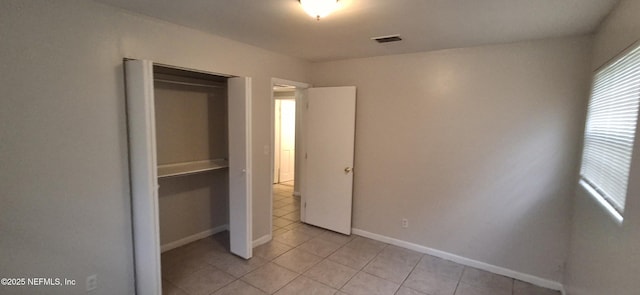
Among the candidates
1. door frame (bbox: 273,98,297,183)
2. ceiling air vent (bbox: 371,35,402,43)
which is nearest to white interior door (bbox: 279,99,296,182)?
door frame (bbox: 273,98,297,183)

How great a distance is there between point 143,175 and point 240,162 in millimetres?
958

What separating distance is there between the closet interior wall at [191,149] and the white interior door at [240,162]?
1.53 feet

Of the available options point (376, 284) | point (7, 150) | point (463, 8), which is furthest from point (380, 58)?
point (7, 150)

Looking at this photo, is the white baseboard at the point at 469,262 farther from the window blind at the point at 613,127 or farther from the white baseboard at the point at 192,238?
the white baseboard at the point at 192,238

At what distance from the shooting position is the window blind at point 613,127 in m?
1.52

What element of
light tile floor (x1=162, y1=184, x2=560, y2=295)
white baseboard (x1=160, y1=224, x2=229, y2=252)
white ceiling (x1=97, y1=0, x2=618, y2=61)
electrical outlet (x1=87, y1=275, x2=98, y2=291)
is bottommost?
light tile floor (x1=162, y1=184, x2=560, y2=295)

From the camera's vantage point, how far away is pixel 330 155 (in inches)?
154

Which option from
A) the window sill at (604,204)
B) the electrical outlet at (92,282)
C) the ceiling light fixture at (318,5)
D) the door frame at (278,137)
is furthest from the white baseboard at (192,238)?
the window sill at (604,204)

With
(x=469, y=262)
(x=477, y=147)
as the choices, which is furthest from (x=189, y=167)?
(x=469, y=262)

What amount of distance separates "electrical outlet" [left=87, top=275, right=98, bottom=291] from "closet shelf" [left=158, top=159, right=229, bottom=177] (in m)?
0.97

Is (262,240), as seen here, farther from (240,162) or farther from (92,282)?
(92,282)

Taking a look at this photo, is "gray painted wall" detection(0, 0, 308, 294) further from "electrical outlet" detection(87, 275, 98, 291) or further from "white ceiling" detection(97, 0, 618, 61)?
"white ceiling" detection(97, 0, 618, 61)

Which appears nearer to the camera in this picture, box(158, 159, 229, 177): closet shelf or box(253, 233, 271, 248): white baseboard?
box(158, 159, 229, 177): closet shelf

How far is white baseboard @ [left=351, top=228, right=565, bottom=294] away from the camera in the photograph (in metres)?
2.75
